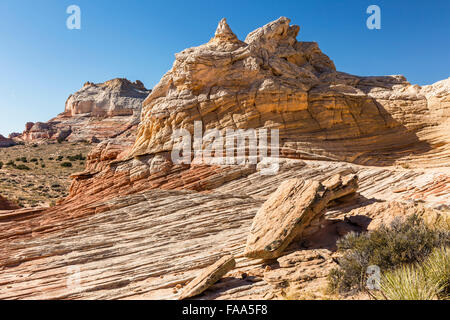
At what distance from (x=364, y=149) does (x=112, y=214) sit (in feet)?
43.3

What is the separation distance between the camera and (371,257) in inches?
280

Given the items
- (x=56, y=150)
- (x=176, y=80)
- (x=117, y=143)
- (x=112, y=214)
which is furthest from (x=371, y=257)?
(x=56, y=150)

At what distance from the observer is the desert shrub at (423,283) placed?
5.27m

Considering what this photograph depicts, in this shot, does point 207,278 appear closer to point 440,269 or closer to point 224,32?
point 440,269

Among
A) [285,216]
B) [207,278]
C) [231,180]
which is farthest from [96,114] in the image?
[207,278]

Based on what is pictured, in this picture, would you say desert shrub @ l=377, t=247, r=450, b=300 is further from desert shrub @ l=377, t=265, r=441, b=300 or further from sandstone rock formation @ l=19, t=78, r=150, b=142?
sandstone rock formation @ l=19, t=78, r=150, b=142

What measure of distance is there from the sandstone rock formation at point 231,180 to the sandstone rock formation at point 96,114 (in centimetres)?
4587

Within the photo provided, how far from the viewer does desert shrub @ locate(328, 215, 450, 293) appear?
669cm

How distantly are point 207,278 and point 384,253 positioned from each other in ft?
13.7

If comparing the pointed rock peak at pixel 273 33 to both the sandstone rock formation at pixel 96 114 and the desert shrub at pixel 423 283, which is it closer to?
the desert shrub at pixel 423 283

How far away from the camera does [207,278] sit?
7398 millimetres

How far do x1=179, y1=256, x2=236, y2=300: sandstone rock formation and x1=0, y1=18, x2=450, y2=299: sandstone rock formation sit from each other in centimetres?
25

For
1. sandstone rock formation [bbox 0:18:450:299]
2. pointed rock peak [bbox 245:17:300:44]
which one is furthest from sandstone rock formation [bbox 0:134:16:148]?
pointed rock peak [bbox 245:17:300:44]
